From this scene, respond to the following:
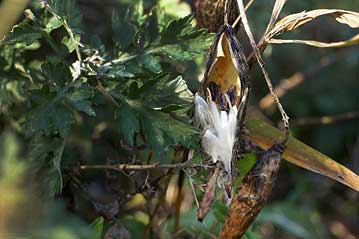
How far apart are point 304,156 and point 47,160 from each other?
51cm

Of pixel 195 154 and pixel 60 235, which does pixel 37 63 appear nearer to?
pixel 195 154

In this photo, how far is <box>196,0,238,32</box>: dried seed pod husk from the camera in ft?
4.79

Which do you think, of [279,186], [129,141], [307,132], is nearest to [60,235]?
[129,141]

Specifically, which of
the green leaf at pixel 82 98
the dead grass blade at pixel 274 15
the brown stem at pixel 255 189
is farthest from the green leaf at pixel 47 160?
the dead grass blade at pixel 274 15

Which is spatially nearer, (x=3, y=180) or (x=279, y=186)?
(x=3, y=180)

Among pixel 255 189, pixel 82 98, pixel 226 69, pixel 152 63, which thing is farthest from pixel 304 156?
pixel 82 98

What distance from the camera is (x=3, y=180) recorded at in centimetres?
112

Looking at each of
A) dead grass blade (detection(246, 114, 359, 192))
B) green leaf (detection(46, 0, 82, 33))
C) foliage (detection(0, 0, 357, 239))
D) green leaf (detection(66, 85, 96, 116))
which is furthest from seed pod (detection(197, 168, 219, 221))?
green leaf (detection(46, 0, 82, 33))

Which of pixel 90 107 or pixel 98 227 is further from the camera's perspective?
pixel 98 227

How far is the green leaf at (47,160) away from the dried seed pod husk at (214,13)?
1.22 ft

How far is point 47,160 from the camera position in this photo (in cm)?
148

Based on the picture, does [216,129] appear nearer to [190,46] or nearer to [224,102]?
[224,102]

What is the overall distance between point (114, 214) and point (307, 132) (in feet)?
4.36

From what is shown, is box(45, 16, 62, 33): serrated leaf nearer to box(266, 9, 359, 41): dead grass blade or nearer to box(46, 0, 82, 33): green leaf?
box(46, 0, 82, 33): green leaf
